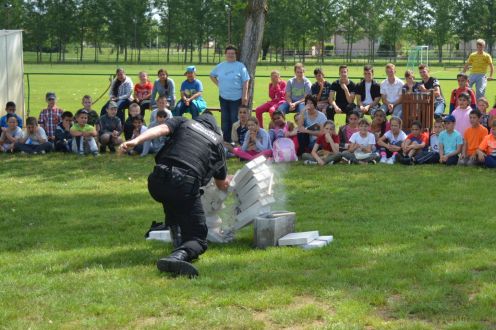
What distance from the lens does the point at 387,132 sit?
47.9ft

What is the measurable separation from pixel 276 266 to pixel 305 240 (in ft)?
2.53

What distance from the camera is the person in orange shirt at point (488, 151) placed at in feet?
43.8

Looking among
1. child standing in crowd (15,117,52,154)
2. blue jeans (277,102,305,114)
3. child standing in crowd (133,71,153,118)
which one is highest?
child standing in crowd (133,71,153,118)

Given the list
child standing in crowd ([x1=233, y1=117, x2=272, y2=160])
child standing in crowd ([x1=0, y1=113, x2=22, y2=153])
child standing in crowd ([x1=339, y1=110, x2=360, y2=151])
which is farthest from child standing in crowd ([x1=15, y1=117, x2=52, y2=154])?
child standing in crowd ([x1=339, y1=110, x2=360, y2=151])

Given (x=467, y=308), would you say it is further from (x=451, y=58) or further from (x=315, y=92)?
(x=451, y=58)

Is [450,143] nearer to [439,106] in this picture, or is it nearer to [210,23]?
[439,106]

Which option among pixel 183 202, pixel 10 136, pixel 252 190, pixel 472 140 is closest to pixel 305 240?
pixel 252 190

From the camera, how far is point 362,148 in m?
14.3

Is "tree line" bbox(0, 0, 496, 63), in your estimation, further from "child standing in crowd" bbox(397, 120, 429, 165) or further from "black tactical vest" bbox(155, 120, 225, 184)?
"black tactical vest" bbox(155, 120, 225, 184)

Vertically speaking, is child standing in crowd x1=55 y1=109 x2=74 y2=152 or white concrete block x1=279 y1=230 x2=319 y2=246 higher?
child standing in crowd x1=55 y1=109 x2=74 y2=152

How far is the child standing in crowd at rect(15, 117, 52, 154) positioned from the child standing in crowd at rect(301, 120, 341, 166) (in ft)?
16.9

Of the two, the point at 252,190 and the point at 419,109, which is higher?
the point at 419,109

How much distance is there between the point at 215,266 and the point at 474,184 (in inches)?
226

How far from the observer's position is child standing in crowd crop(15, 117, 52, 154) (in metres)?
16.1
